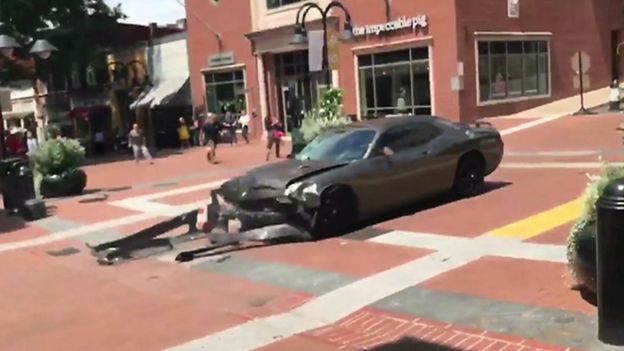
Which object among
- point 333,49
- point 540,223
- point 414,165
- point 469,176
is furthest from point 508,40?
point 540,223

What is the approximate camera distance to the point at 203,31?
37.7m

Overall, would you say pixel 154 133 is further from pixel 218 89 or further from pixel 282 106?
pixel 282 106

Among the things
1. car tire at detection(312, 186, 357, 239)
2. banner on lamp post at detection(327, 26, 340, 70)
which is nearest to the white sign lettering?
A: banner on lamp post at detection(327, 26, 340, 70)

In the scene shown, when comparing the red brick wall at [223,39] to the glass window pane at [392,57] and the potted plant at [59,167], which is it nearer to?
the glass window pane at [392,57]

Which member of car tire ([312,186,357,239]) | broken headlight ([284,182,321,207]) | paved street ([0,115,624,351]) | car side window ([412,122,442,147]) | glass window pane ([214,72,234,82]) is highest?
glass window pane ([214,72,234,82])

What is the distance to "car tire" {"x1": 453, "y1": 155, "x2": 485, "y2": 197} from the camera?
39.9 ft

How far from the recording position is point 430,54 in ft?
86.8

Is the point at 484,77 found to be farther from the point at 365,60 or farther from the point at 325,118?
the point at 325,118

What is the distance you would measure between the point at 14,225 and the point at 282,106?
66.7 feet

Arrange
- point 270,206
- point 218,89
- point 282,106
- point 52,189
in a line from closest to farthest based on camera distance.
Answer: point 270,206 < point 52,189 < point 282,106 < point 218,89

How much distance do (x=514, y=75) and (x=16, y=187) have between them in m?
19.0

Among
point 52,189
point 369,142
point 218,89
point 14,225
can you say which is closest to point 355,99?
point 218,89

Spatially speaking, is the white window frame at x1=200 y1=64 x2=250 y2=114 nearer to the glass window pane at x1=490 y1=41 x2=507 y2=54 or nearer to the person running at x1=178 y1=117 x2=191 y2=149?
the person running at x1=178 y1=117 x2=191 y2=149

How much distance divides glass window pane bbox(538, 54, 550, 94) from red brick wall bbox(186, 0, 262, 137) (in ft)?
41.5
